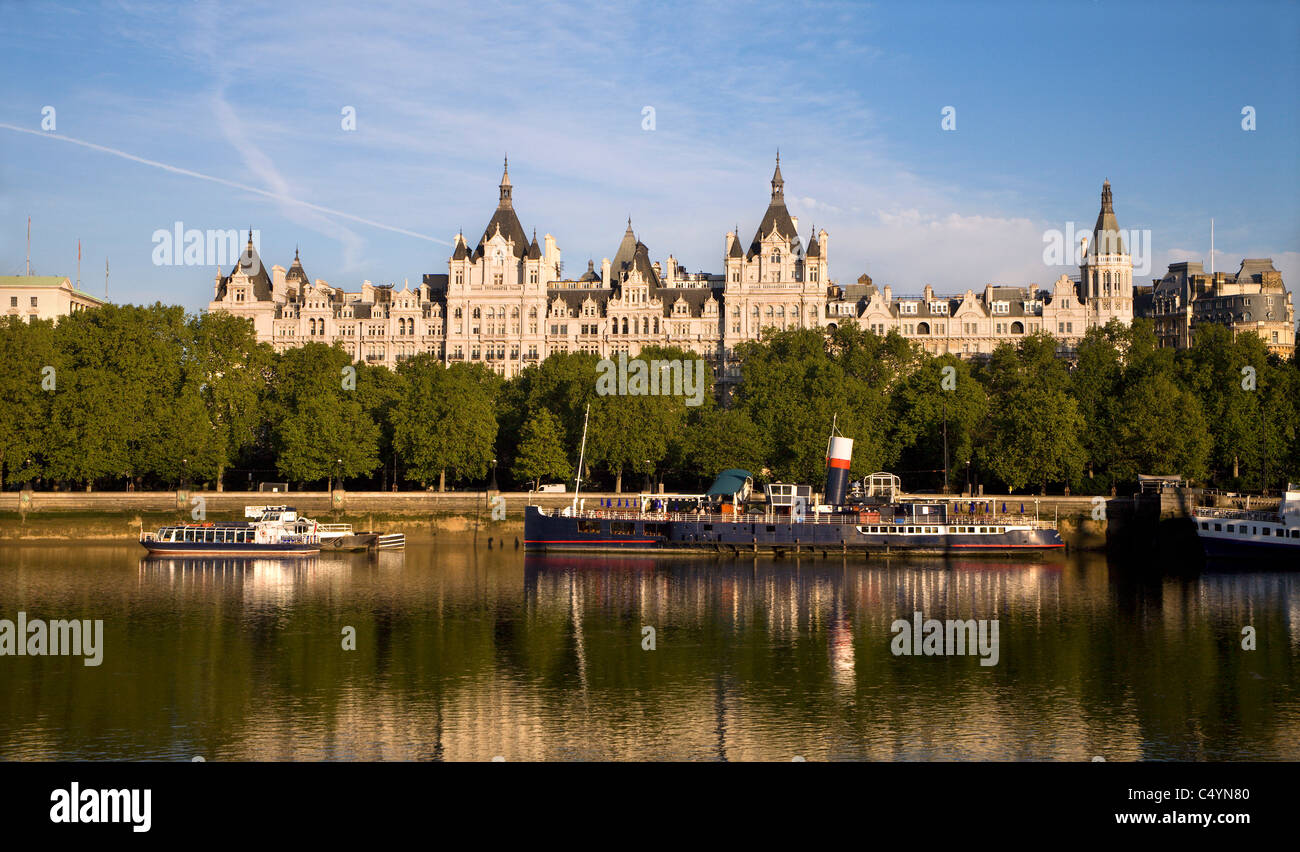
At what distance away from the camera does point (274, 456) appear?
99.6 m

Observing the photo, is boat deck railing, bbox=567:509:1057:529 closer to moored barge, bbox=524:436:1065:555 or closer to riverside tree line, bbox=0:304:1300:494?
moored barge, bbox=524:436:1065:555

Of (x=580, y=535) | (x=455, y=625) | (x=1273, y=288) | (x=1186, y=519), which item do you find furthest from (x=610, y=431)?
(x=1273, y=288)

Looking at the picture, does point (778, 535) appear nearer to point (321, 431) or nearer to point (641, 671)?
point (641, 671)

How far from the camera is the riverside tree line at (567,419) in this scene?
8694cm

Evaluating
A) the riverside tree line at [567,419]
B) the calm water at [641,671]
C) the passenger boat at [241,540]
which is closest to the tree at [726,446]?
the riverside tree line at [567,419]

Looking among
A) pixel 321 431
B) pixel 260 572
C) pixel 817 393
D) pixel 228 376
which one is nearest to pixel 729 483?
pixel 817 393

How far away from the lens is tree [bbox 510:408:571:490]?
9056 centimetres

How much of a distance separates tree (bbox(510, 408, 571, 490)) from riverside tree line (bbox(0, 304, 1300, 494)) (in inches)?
6.1

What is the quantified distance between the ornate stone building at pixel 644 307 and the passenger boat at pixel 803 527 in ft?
166

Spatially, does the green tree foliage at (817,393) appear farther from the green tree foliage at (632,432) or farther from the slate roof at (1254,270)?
the slate roof at (1254,270)

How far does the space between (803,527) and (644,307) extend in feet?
200

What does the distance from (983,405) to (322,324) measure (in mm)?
71088
